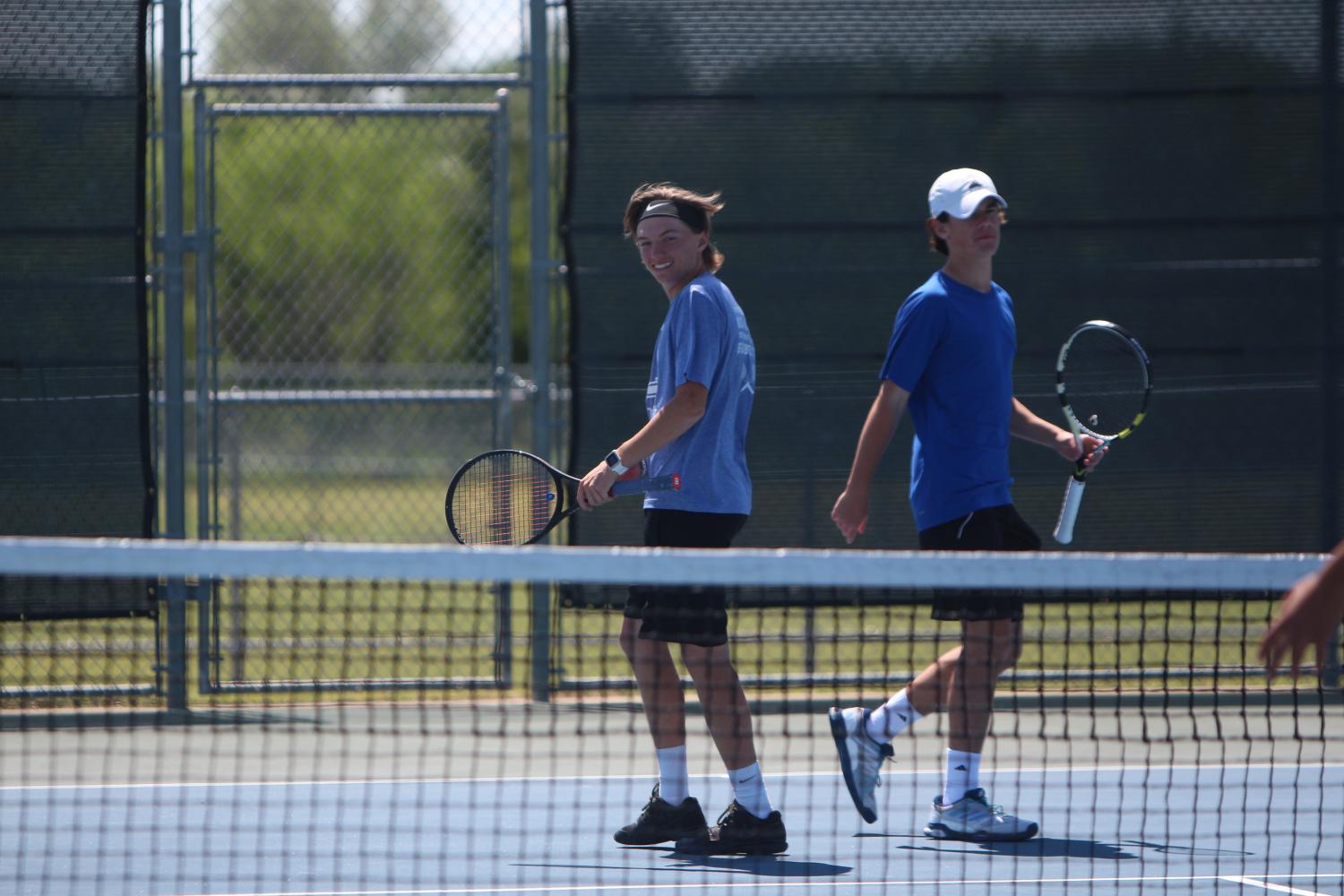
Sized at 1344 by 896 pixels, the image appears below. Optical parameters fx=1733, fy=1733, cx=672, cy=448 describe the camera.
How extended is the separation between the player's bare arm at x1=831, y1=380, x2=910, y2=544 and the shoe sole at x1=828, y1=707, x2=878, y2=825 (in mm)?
491

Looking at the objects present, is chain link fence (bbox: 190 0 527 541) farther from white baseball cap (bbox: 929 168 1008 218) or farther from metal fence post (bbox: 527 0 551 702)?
white baseball cap (bbox: 929 168 1008 218)

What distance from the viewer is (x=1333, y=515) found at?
22.1ft

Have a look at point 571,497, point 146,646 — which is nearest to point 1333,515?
point 571,497

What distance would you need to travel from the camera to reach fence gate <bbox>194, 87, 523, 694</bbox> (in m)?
6.62

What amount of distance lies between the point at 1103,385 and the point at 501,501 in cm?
185

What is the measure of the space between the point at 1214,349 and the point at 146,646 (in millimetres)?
4577

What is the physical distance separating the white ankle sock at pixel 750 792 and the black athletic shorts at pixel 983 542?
62 cm

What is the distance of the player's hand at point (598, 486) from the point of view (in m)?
4.26

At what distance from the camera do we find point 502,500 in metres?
4.68

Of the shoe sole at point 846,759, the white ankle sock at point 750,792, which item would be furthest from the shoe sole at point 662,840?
the shoe sole at point 846,759

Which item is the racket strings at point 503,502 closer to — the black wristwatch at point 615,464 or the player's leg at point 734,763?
the black wristwatch at point 615,464

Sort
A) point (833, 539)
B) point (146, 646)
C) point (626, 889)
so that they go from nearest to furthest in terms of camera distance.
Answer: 1. point (626, 889)
2. point (833, 539)
3. point (146, 646)

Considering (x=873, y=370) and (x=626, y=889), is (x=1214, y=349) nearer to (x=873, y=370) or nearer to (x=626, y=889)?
(x=873, y=370)

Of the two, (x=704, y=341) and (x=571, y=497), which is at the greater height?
(x=704, y=341)
